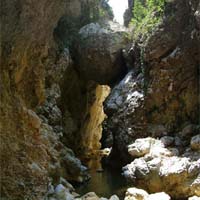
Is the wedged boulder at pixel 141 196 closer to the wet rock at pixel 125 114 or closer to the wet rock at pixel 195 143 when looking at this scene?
the wet rock at pixel 195 143

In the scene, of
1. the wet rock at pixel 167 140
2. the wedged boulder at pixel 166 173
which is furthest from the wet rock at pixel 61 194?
the wet rock at pixel 167 140

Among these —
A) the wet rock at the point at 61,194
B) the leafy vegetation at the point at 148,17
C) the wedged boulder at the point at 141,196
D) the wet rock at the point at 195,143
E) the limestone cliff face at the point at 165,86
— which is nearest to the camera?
the wet rock at the point at 61,194

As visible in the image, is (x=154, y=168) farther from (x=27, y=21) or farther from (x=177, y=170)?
(x=27, y=21)

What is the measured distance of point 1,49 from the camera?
5.78m

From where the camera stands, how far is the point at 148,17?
49.2 feet

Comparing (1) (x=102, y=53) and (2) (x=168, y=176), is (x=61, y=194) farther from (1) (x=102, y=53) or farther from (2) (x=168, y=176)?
(1) (x=102, y=53)

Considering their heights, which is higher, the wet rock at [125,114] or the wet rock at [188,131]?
the wet rock at [125,114]

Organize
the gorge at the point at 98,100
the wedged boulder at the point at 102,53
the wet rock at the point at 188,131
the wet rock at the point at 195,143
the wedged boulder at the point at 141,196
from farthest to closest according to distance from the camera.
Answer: the wedged boulder at the point at 102,53
the wet rock at the point at 188,131
the wet rock at the point at 195,143
the wedged boulder at the point at 141,196
the gorge at the point at 98,100

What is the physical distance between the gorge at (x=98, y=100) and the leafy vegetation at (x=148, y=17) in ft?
0.15

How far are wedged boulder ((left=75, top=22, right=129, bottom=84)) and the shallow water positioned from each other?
473 centimetres

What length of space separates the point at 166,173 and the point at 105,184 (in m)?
2.88

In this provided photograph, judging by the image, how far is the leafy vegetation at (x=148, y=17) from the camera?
1434 cm

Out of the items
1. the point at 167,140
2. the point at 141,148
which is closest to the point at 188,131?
the point at 167,140

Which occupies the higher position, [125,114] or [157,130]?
[125,114]
